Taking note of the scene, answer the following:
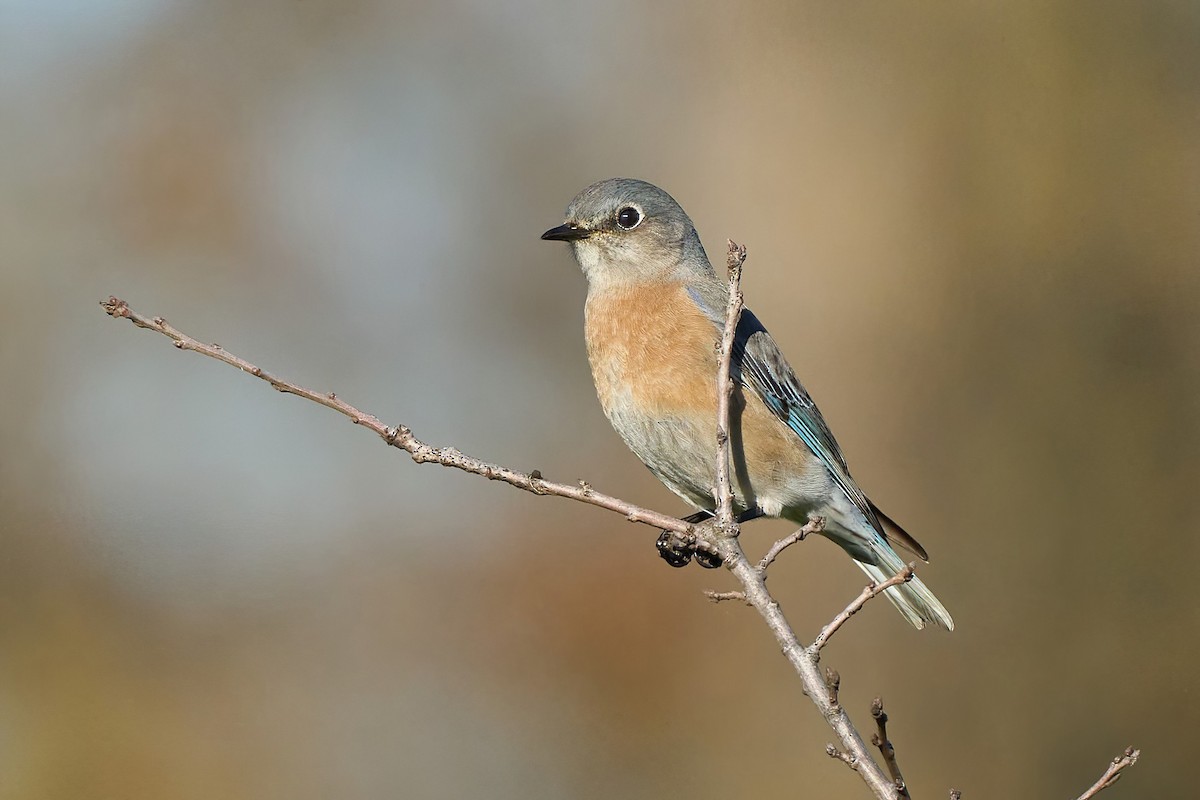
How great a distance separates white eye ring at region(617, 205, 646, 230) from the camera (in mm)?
5199

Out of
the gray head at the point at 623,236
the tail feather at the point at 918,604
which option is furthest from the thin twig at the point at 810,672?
the gray head at the point at 623,236

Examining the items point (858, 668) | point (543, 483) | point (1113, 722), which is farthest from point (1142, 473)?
point (543, 483)

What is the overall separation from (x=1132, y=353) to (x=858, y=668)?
400cm

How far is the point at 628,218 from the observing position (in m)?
5.22

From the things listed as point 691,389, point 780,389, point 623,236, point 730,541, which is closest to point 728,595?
point 730,541

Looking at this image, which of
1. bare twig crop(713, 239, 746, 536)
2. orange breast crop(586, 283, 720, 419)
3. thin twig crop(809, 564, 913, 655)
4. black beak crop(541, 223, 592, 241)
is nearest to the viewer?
thin twig crop(809, 564, 913, 655)

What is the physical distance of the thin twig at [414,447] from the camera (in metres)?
3.05

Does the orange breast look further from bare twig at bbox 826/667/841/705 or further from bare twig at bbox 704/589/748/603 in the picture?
bare twig at bbox 826/667/841/705

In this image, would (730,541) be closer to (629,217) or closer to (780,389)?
(780,389)

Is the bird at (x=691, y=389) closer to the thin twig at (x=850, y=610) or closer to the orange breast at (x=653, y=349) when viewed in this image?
the orange breast at (x=653, y=349)

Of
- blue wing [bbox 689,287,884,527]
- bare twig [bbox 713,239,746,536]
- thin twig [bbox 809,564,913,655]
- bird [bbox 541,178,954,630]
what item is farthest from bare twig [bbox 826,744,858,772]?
blue wing [bbox 689,287,884,527]

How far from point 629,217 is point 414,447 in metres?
2.27

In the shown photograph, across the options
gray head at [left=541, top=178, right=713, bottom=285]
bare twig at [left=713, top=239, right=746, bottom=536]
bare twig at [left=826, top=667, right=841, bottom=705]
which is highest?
gray head at [left=541, top=178, right=713, bottom=285]

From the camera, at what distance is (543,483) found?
3369 mm
